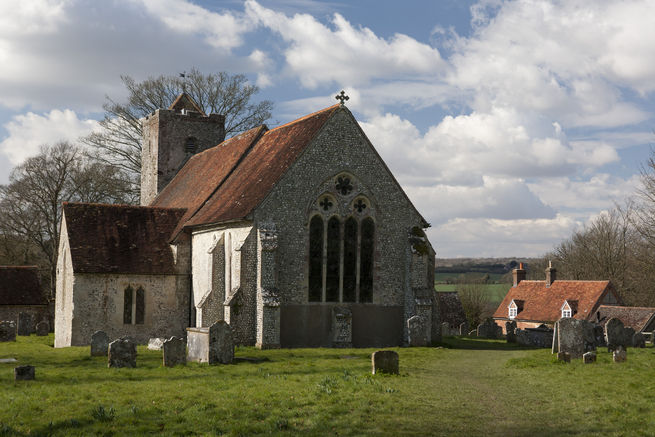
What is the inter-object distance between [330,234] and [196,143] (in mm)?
17955

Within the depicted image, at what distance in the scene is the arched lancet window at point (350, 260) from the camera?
26.0m

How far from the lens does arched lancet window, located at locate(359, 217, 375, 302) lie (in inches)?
1032

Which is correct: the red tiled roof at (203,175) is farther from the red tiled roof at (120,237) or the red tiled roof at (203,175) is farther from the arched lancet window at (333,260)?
the arched lancet window at (333,260)

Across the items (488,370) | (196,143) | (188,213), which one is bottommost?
(488,370)

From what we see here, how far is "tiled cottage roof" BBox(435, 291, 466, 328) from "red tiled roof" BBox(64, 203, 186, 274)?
26.6m

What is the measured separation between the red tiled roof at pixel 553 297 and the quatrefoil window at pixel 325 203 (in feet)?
83.8

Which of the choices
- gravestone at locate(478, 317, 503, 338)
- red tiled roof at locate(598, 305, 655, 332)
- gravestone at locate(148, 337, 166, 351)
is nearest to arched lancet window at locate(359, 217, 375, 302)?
gravestone at locate(148, 337, 166, 351)

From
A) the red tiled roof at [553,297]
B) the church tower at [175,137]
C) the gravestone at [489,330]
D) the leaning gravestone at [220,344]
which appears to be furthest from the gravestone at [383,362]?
the red tiled roof at [553,297]

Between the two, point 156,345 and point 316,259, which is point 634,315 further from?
point 156,345

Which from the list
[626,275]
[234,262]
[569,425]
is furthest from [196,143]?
[626,275]

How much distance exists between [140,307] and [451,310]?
98.4 feet

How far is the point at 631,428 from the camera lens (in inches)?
450

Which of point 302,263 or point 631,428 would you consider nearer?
point 631,428

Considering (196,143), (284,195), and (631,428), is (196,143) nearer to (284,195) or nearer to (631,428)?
(284,195)
